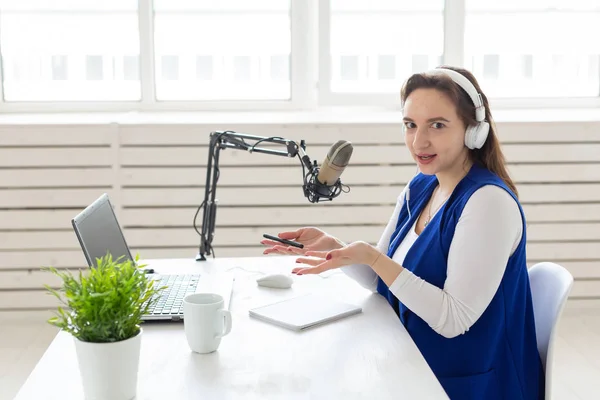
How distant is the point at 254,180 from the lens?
3756 mm

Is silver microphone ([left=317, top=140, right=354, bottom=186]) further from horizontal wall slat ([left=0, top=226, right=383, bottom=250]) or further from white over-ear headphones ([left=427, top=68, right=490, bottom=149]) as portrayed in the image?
horizontal wall slat ([left=0, top=226, right=383, bottom=250])

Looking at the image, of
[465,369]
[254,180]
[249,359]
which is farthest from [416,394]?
[254,180]

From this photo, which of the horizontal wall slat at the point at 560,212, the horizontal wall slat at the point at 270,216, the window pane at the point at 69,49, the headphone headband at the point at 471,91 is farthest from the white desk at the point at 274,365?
the window pane at the point at 69,49

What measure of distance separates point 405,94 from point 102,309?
1026mm

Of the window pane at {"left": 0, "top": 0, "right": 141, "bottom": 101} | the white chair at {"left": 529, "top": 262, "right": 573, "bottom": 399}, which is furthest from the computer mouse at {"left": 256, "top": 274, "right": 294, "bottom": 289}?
the window pane at {"left": 0, "top": 0, "right": 141, "bottom": 101}

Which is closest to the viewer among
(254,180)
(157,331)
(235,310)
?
(157,331)

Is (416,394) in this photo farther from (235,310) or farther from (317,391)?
(235,310)

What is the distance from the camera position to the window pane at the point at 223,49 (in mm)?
4098

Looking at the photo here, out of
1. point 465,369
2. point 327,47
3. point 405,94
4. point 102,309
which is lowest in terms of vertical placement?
point 465,369

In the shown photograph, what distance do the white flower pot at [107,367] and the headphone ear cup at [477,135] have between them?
3.15 ft

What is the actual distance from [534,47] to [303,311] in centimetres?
298

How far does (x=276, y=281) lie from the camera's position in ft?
6.60

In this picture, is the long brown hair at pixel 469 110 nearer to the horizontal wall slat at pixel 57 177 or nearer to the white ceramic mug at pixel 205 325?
the white ceramic mug at pixel 205 325

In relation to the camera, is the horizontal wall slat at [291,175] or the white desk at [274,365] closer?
the white desk at [274,365]
